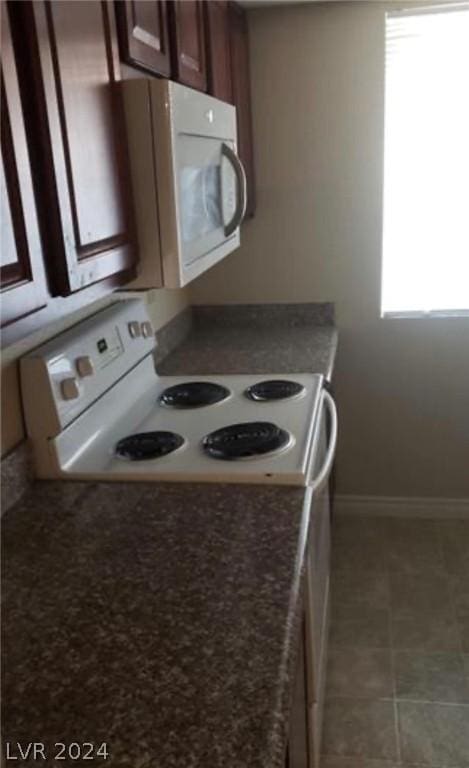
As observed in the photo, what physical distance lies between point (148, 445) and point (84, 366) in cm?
23

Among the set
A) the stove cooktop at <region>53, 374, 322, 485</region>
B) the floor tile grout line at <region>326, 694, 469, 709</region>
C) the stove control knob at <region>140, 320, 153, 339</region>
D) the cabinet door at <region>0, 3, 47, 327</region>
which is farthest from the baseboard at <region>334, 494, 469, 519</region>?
the cabinet door at <region>0, 3, 47, 327</region>

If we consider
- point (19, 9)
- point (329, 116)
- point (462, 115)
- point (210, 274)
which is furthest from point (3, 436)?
point (462, 115)

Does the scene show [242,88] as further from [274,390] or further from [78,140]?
[78,140]

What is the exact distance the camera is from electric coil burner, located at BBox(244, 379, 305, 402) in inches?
72.9

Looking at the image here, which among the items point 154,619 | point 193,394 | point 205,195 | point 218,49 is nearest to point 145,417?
point 193,394

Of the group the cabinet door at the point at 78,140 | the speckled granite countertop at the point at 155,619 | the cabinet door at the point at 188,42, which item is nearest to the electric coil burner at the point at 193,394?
the speckled granite countertop at the point at 155,619

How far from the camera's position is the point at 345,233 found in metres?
2.76

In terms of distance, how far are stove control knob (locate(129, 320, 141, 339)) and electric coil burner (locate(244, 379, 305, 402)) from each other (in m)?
0.35

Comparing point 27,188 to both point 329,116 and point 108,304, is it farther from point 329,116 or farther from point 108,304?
point 329,116

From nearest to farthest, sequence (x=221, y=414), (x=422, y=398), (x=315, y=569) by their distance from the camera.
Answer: (x=315, y=569) < (x=221, y=414) < (x=422, y=398)

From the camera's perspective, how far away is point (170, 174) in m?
1.25

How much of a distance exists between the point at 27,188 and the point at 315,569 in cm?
115

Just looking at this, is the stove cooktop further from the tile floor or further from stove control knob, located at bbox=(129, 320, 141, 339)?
the tile floor

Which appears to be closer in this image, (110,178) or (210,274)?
(110,178)
